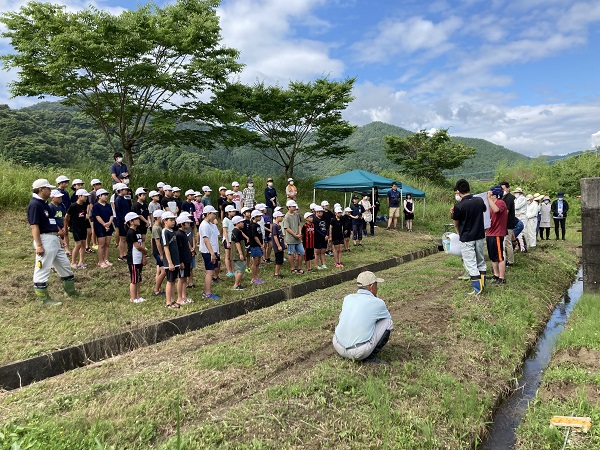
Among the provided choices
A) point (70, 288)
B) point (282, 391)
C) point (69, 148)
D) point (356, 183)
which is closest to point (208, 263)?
point (70, 288)

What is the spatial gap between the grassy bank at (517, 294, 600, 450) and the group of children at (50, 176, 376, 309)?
5.15 m

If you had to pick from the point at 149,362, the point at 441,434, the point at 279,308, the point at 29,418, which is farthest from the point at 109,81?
the point at 441,434

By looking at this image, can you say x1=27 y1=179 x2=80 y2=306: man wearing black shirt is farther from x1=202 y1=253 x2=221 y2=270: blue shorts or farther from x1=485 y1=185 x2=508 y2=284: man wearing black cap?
x1=485 y1=185 x2=508 y2=284: man wearing black cap

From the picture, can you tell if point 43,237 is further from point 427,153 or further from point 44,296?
point 427,153

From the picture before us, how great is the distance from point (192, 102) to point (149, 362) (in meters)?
11.6

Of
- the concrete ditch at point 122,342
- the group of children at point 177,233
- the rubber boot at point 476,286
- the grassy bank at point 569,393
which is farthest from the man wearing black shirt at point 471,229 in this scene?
the group of children at point 177,233

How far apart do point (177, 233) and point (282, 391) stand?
3675 millimetres

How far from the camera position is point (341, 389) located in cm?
391

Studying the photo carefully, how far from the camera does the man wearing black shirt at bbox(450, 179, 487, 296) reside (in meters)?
6.90

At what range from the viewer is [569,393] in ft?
13.3

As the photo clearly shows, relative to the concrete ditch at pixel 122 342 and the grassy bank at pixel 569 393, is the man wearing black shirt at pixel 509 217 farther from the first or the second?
the concrete ditch at pixel 122 342

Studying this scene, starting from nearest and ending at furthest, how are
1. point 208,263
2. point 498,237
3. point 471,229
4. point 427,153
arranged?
point 471,229 → point 208,263 → point 498,237 → point 427,153

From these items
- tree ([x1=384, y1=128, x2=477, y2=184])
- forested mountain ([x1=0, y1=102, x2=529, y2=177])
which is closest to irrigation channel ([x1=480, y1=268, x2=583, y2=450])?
forested mountain ([x1=0, y1=102, x2=529, y2=177])

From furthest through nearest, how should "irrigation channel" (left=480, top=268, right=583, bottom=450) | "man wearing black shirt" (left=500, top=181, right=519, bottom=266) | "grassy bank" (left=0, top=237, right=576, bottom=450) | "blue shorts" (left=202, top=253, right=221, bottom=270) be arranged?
"man wearing black shirt" (left=500, top=181, right=519, bottom=266), "blue shorts" (left=202, top=253, right=221, bottom=270), "irrigation channel" (left=480, top=268, right=583, bottom=450), "grassy bank" (left=0, top=237, right=576, bottom=450)
